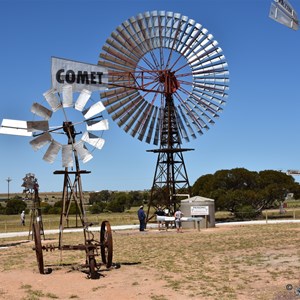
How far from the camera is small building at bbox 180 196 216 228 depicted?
95.2ft

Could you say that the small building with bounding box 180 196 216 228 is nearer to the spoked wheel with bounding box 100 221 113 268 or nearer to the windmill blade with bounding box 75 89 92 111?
the spoked wheel with bounding box 100 221 113 268

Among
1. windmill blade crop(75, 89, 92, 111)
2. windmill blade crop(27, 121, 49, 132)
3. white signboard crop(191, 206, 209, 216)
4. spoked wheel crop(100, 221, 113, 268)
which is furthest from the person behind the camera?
white signboard crop(191, 206, 209, 216)

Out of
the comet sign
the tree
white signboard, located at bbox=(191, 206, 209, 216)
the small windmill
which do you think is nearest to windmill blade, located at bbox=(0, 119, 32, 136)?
the small windmill

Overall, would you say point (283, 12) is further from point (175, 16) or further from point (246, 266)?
point (175, 16)

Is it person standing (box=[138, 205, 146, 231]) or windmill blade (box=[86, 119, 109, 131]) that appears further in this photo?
person standing (box=[138, 205, 146, 231])

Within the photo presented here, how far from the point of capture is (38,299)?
31.9 ft

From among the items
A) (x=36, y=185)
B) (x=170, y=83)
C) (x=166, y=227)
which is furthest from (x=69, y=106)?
(x=170, y=83)

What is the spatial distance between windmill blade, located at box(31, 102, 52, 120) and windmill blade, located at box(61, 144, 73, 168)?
3.16ft

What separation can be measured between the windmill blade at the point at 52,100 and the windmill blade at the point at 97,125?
98 cm

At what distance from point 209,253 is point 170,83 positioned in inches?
712

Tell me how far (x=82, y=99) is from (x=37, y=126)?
1.45 meters

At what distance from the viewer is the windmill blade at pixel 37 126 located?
523 inches

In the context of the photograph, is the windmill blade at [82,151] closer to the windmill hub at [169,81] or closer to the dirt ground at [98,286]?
the dirt ground at [98,286]

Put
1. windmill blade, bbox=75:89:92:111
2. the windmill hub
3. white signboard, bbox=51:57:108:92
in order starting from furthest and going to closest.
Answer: the windmill hub < white signboard, bbox=51:57:108:92 < windmill blade, bbox=75:89:92:111
